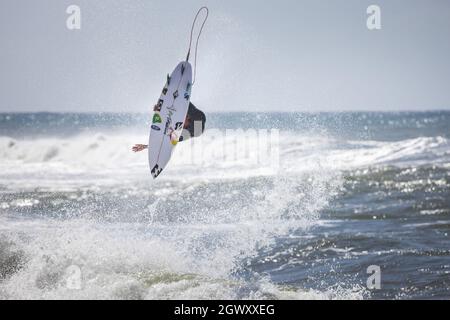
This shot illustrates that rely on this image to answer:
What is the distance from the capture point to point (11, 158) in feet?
105

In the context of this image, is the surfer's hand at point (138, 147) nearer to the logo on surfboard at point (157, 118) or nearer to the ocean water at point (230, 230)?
the logo on surfboard at point (157, 118)

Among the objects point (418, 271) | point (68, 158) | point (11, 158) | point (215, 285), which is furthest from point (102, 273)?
point (11, 158)

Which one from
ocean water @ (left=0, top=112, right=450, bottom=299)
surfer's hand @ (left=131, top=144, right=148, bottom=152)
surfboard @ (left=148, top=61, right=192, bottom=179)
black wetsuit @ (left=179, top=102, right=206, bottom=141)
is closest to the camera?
ocean water @ (left=0, top=112, right=450, bottom=299)

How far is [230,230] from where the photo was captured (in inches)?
474

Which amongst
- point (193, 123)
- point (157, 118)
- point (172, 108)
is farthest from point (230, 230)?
point (172, 108)

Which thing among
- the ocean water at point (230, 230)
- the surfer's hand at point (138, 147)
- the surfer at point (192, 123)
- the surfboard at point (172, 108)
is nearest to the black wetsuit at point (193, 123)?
the surfer at point (192, 123)

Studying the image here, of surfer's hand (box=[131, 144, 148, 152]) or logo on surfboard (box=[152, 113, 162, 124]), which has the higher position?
logo on surfboard (box=[152, 113, 162, 124])

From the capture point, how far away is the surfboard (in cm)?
1034

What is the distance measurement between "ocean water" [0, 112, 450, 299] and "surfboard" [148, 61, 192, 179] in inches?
71.9

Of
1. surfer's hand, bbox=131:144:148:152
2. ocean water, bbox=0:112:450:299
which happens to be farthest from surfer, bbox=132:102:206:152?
ocean water, bbox=0:112:450:299

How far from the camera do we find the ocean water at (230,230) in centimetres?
834

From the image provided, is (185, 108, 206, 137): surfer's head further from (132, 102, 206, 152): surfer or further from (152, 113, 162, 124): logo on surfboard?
(152, 113, 162, 124): logo on surfboard

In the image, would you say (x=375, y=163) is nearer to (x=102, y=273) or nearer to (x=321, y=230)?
(x=321, y=230)
